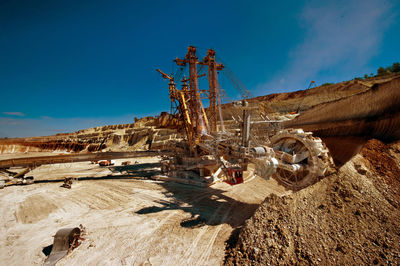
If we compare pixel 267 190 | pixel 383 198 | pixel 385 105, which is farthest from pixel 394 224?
pixel 385 105

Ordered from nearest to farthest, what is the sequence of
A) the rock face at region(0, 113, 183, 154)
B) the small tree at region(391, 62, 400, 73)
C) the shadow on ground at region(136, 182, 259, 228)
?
the shadow on ground at region(136, 182, 259, 228)
the small tree at region(391, 62, 400, 73)
the rock face at region(0, 113, 183, 154)

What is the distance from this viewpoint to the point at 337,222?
429cm

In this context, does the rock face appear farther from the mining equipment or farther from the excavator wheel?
the excavator wheel

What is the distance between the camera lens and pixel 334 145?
40.9 feet

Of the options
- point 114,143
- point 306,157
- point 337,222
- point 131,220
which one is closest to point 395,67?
point 306,157

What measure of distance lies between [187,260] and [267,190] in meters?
7.16

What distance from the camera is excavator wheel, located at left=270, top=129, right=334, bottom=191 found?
6.07 meters

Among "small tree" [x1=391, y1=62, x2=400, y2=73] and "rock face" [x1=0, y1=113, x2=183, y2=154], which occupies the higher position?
"small tree" [x1=391, y1=62, x2=400, y2=73]

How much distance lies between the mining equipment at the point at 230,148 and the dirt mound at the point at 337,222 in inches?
46.6

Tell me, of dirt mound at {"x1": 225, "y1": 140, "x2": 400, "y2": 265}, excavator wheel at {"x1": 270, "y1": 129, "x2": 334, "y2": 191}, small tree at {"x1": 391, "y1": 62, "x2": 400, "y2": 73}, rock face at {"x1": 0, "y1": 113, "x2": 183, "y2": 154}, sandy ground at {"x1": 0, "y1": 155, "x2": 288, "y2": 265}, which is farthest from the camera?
rock face at {"x1": 0, "y1": 113, "x2": 183, "y2": 154}

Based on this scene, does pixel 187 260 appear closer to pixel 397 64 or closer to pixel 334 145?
pixel 334 145

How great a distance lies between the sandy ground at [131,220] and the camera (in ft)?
17.4

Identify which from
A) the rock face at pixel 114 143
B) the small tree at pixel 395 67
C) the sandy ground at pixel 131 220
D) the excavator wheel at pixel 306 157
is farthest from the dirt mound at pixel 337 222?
the small tree at pixel 395 67

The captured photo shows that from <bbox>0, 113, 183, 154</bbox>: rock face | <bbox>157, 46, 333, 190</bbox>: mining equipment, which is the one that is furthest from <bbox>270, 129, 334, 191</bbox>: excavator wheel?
<bbox>0, 113, 183, 154</bbox>: rock face
